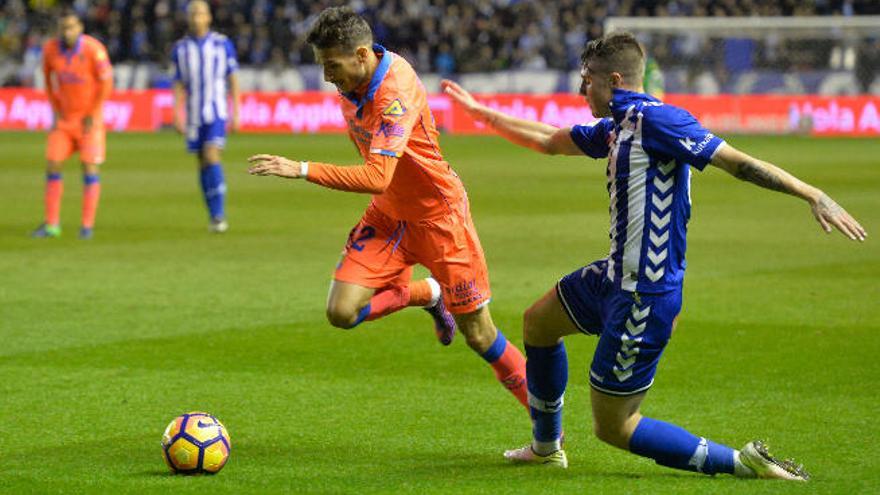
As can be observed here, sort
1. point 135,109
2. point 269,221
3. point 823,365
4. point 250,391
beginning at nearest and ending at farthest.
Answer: point 250,391 < point 823,365 < point 269,221 < point 135,109

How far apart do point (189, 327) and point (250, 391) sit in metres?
2.07

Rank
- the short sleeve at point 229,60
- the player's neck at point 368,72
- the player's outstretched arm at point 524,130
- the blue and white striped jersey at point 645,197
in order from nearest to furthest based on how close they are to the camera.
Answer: the blue and white striped jersey at point 645,197 < the player's outstretched arm at point 524,130 < the player's neck at point 368,72 < the short sleeve at point 229,60

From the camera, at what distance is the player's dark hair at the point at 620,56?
18.6ft

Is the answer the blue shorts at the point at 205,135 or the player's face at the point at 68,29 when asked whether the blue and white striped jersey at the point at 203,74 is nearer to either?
the blue shorts at the point at 205,135

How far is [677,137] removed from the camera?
547cm

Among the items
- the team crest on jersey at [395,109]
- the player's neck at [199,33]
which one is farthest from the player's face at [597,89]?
the player's neck at [199,33]

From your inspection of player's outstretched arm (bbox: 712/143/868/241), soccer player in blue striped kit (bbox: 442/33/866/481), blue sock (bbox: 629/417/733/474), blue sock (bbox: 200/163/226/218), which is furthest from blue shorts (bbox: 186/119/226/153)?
player's outstretched arm (bbox: 712/143/868/241)

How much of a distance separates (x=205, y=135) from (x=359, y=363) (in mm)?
7297

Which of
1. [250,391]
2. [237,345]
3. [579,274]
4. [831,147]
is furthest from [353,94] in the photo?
[831,147]

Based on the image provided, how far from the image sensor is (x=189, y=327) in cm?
981

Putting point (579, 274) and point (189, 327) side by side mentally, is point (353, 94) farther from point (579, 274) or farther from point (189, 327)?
point (189, 327)

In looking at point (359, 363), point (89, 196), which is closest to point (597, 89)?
point (359, 363)

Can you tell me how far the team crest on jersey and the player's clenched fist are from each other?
70 centimetres

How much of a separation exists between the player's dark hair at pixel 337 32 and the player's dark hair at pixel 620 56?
1.18 m
